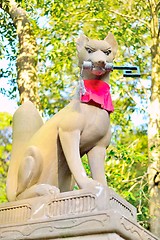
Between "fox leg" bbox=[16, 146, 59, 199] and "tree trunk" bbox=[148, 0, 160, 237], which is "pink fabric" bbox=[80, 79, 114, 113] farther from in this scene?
"tree trunk" bbox=[148, 0, 160, 237]

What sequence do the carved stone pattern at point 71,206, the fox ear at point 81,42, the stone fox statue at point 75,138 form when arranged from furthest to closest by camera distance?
the fox ear at point 81,42 < the stone fox statue at point 75,138 < the carved stone pattern at point 71,206

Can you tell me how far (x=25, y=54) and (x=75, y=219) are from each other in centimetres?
606

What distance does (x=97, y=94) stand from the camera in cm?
429

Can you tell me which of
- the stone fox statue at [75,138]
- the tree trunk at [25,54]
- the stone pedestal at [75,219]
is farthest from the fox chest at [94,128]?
the tree trunk at [25,54]

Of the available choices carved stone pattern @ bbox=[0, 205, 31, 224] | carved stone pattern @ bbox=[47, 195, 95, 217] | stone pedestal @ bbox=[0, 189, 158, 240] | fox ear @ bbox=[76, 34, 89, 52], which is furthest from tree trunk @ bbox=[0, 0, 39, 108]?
carved stone pattern @ bbox=[47, 195, 95, 217]

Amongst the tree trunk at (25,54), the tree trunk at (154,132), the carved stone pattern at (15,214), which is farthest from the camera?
the tree trunk at (154,132)

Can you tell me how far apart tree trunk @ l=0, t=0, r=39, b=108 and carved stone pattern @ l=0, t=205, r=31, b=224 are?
482cm

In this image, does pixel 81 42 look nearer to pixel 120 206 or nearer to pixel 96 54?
pixel 96 54

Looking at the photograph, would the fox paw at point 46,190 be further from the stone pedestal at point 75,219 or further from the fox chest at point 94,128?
the fox chest at point 94,128

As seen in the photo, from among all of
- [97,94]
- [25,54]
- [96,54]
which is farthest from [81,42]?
[25,54]

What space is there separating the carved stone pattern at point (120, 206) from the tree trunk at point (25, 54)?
16.7 feet

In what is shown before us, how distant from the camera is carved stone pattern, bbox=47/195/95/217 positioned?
3.75 m

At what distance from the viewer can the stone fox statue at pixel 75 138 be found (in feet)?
13.7

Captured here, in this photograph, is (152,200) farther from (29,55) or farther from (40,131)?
(40,131)
